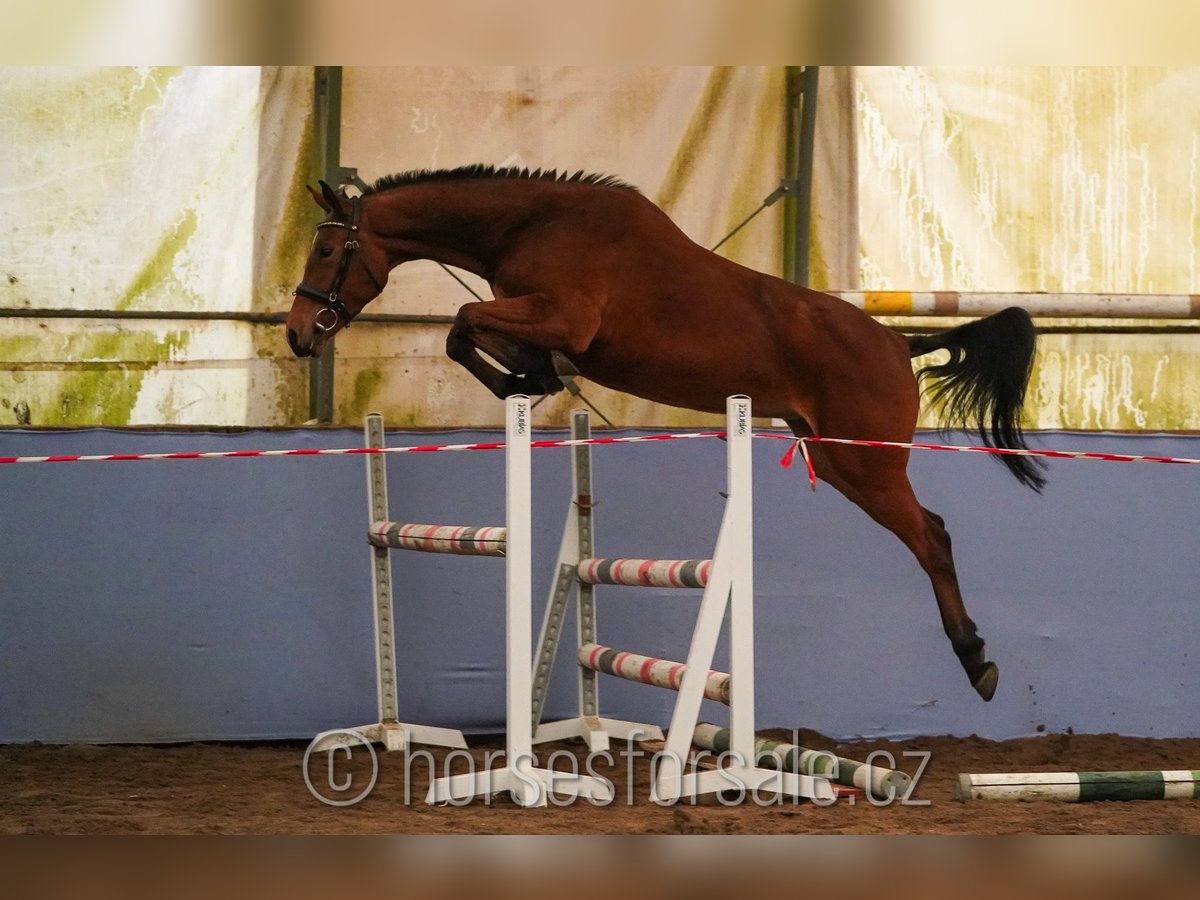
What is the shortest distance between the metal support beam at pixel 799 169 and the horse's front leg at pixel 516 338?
139cm

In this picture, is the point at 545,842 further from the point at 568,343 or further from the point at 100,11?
the point at 568,343

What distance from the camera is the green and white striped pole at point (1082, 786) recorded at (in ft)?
9.26

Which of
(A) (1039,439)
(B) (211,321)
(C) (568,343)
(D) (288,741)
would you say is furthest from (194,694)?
(A) (1039,439)

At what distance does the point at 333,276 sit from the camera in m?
3.26

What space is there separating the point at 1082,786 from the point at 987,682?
3.31 ft

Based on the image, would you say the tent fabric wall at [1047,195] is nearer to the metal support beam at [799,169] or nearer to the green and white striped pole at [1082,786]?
the metal support beam at [799,169]

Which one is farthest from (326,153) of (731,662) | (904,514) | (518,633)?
(731,662)

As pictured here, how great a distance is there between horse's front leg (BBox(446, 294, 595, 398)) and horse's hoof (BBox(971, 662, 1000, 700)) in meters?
1.61

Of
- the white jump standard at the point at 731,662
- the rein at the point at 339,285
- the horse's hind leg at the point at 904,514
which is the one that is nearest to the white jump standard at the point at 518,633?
the white jump standard at the point at 731,662

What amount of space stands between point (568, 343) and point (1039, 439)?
1.77 meters

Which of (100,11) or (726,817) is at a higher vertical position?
(100,11)

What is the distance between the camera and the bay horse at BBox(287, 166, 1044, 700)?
10.6 feet

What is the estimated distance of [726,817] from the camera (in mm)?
2748

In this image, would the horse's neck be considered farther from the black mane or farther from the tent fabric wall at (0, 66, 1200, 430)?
the tent fabric wall at (0, 66, 1200, 430)
